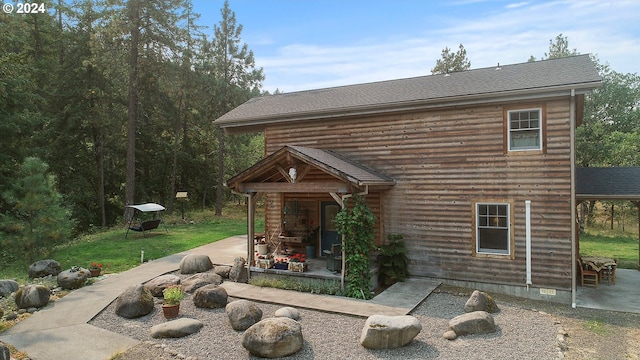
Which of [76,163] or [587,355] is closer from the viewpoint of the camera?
[587,355]

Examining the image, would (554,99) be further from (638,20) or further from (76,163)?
(76,163)

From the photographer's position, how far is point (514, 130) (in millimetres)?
9992

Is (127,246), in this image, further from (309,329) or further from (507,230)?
(507,230)

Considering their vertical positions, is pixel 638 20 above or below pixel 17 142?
above

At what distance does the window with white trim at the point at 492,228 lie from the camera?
1019cm

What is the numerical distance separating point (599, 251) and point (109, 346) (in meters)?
18.7

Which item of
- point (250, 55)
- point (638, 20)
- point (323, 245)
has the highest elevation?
point (250, 55)

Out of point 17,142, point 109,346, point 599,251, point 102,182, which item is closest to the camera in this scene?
point 109,346

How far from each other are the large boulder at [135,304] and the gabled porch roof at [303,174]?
3.75 metres

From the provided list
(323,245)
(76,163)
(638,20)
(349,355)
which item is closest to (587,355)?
(349,355)

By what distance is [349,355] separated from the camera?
6.34 meters

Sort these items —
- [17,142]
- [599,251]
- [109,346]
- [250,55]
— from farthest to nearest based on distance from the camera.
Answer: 1. [250,55]
2. [17,142]
3. [599,251]
4. [109,346]

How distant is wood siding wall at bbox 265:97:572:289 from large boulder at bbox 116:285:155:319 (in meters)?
6.62

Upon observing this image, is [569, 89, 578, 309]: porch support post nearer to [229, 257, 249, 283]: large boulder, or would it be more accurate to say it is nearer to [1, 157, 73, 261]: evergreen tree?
[229, 257, 249, 283]: large boulder
